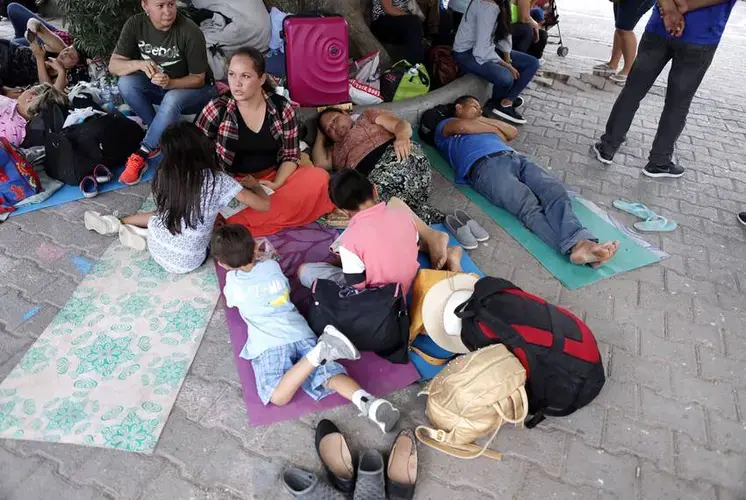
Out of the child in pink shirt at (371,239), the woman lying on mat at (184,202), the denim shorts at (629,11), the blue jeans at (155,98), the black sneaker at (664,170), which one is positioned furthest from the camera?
the denim shorts at (629,11)

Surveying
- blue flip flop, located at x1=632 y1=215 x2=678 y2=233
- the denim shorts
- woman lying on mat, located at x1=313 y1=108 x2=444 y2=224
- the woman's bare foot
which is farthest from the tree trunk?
the denim shorts

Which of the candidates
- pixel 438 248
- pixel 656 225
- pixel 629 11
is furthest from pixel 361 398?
pixel 629 11

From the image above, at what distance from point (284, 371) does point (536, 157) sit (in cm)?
299

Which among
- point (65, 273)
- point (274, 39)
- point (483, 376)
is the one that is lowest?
point (65, 273)

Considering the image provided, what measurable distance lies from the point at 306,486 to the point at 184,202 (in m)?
1.46

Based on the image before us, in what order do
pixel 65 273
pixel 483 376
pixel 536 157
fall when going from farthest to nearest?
1. pixel 536 157
2. pixel 65 273
3. pixel 483 376

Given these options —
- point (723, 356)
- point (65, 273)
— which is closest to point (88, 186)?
point (65, 273)

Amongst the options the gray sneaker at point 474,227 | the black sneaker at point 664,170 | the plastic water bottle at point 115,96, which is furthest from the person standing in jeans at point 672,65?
the plastic water bottle at point 115,96

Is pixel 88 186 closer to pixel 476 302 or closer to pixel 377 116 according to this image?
pixel 377 116

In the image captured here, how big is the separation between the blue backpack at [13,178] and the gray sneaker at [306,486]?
8.72ft

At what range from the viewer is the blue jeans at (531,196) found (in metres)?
3.23

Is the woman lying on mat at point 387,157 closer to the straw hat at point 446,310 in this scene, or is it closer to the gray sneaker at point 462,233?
the gray sneaker at point 462,233

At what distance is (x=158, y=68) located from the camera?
3512 mm

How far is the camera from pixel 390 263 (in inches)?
95.7
